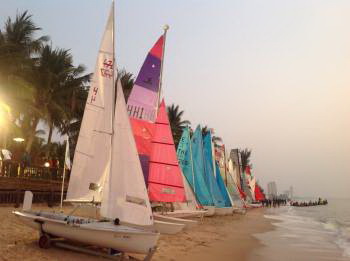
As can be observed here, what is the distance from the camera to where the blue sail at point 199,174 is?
3002cm

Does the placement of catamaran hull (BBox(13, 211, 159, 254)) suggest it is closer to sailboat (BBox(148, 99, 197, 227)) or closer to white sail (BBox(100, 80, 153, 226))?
white sail (BBox(100, 80, 153, 226))

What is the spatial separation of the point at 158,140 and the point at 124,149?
654 centimetres

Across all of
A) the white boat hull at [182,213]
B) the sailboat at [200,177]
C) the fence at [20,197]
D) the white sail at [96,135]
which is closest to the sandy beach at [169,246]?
the white boat hull at [182,213]

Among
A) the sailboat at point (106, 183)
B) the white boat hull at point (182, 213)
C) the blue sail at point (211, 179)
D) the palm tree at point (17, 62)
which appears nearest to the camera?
the sailboat at point (106, 183)

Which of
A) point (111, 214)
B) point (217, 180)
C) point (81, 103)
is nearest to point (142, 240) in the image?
point (111, 214)

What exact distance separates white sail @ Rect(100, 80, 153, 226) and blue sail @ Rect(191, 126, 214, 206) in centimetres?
1795

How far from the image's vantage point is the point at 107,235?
34.6ft

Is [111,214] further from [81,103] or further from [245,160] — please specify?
[245,160]

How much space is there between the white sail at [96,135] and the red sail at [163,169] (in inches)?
224

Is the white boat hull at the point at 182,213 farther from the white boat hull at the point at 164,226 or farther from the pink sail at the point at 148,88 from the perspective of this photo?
the pink sail at the point at 148,88

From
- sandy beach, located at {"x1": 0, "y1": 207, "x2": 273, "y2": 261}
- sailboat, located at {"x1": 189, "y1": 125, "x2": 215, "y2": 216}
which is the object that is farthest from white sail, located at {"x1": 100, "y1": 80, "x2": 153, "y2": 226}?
sailboat, located at {"x1": 189, "y1": 125, "x2": 215, "y2": 216}

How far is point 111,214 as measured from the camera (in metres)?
11.5

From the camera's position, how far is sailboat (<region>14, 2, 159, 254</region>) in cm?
1070

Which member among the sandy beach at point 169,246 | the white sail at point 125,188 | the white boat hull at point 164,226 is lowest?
the sandy beach at point 169,246
